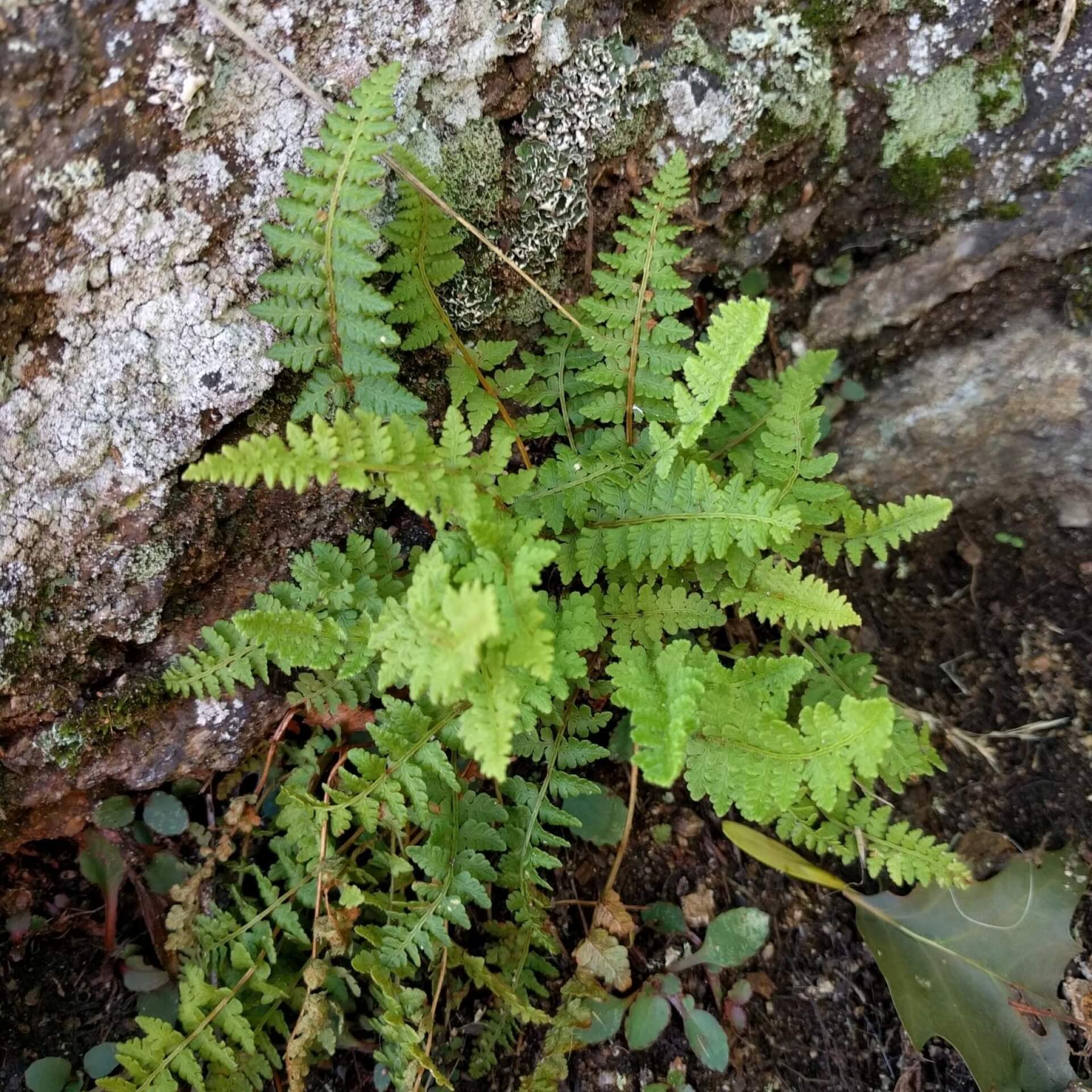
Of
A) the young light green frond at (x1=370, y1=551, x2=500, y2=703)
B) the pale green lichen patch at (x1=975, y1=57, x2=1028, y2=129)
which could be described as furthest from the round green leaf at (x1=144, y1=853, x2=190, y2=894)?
the pale green lichen patch at (x1=975, y1=57, x2=1028, y2=129)

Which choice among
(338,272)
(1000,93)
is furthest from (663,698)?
(1000,93)

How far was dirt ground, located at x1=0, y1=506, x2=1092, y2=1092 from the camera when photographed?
298cm

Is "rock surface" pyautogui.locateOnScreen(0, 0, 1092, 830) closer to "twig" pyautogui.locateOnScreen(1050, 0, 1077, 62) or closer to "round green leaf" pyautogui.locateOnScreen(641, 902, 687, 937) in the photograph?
"twig" pyautogui.locateOnScreen(1050, 0, 1077, 62)

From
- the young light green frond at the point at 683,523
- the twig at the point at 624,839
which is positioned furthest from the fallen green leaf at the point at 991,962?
the young light green frond at the point at 683,523

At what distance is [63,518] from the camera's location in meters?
2.46

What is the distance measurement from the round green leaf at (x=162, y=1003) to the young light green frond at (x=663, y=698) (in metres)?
1.95

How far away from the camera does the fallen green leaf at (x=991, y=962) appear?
2.83m

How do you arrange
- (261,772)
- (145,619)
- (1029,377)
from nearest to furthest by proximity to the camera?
(145,619)
(261,772)
(1029,377)

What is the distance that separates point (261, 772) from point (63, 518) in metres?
1.18

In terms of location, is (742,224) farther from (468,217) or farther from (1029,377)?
(1029,377)

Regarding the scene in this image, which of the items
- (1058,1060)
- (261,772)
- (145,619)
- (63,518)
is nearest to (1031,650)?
(1058,1060)

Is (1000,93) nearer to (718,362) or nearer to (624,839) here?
(718,362)

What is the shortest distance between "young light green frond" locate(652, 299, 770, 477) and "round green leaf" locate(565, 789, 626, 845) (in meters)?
1.44

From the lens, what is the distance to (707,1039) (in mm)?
2898
